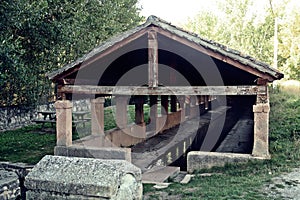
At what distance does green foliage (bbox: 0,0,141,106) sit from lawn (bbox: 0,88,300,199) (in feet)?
6.57

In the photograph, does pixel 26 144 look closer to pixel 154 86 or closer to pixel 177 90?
pixel 154 86

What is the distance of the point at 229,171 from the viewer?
7.22 meters

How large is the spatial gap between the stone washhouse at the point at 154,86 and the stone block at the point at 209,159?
0.32m

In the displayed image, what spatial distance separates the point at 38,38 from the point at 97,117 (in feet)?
15.5

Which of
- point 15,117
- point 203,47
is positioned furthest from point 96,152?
point 15,117

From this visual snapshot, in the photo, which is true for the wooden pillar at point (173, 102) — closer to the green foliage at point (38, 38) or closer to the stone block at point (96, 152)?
the green foliage at point (38, 38)

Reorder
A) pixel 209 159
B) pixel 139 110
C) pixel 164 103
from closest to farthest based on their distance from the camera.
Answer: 1. pixel 209 159
2. pixel 139 110
3. pixel 164 103

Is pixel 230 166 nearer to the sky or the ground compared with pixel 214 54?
nearer to the ground

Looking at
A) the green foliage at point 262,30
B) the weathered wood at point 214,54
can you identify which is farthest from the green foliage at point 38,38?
the green foliage at point 262,30

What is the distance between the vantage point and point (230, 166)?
7.39 meters

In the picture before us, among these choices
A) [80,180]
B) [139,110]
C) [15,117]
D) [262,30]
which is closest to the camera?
[80,180]

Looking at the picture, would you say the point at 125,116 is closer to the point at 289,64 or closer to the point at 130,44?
the point at 130,44

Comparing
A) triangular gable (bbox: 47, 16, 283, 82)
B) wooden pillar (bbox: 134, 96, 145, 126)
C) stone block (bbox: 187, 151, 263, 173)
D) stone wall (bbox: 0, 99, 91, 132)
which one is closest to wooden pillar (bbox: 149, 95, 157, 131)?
wooden pillar (bbox: 134, 96, 145, 126)

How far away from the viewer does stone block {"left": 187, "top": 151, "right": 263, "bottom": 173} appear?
745 centimetres
